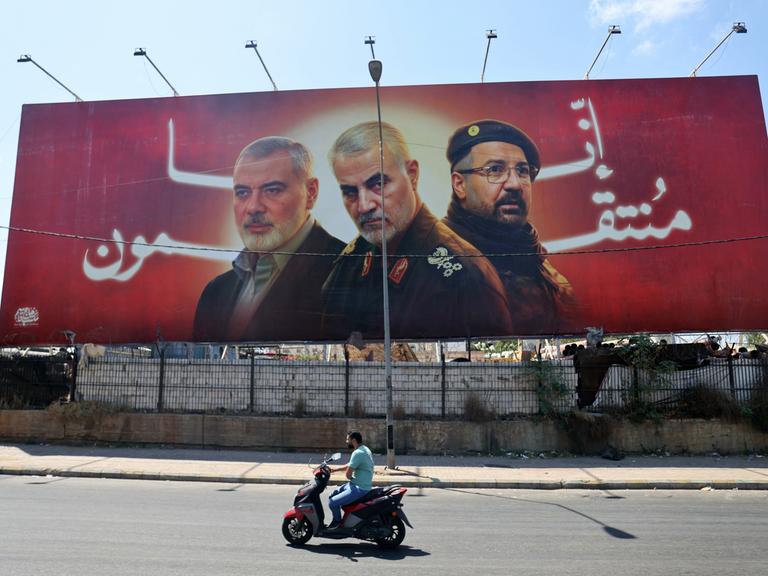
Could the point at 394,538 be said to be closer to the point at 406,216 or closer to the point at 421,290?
the point at 421,290

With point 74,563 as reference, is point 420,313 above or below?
above

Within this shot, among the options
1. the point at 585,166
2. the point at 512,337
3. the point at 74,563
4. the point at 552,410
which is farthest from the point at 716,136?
the point at 74,563

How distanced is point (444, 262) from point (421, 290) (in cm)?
155

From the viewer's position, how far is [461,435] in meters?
16.3

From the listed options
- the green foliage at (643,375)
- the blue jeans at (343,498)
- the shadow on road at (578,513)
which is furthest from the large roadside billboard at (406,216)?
the blue jeans at (343,498)

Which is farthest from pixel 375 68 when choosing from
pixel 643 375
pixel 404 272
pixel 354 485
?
pixel 404 272

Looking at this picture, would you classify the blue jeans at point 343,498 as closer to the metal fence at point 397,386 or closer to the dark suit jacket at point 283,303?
the metal fence at point 397,386

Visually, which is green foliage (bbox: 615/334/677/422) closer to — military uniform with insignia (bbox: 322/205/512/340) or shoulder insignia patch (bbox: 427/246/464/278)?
military uniform with insignia (bbox: 322/205/512/340)

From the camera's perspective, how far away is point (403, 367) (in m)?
17.6

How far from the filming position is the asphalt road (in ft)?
20.2

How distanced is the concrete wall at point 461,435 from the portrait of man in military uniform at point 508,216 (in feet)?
28.4

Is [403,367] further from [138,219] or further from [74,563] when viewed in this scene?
[138,219]

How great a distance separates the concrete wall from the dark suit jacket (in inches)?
347

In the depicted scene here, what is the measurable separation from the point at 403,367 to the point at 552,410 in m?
4.38
